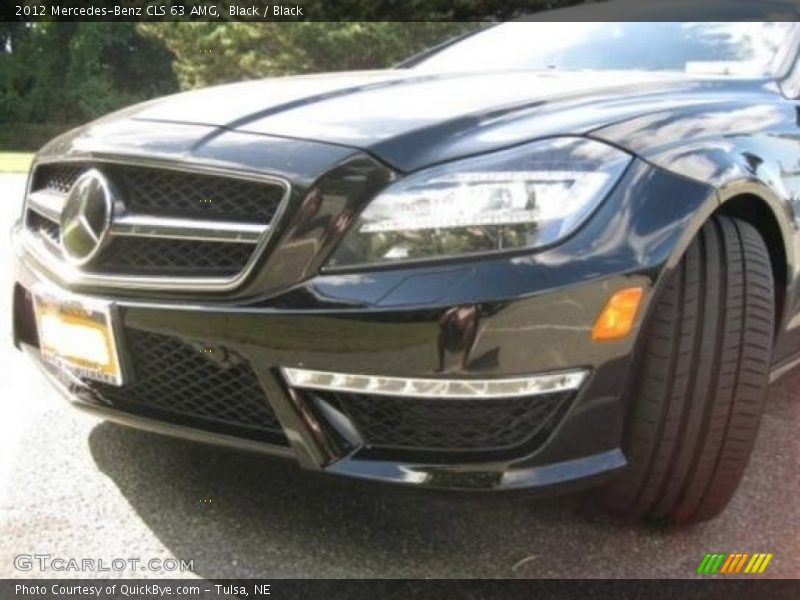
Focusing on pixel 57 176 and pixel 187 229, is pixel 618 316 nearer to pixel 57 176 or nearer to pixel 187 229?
pixel 187 229

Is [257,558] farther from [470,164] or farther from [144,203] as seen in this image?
[470,164]

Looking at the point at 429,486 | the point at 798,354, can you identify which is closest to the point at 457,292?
the point at 429,486

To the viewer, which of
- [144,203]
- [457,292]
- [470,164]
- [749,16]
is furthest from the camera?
[749,16]

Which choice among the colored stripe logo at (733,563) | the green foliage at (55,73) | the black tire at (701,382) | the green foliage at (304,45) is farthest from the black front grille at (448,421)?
the green foliage at (55,73)

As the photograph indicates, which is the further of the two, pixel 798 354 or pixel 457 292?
pixel 798 354

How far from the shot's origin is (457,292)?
161 cm

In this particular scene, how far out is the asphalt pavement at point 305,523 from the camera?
6.30 feet

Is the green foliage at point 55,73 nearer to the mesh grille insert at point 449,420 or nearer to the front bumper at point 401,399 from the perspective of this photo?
the front bumper at point 401,399

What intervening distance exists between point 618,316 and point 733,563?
0.75 metres

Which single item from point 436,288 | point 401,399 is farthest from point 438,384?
point 436,288

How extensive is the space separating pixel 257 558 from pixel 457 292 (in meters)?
0.82

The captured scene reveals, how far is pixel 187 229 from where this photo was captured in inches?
71.7

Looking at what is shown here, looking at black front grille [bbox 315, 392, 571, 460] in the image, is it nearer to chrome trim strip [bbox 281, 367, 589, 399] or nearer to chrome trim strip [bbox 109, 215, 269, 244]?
chrome trim strip [bbox 281, 367, 589, 399]

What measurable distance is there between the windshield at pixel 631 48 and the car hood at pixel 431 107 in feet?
1.05
